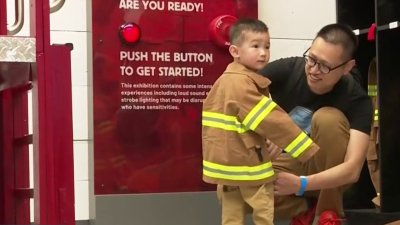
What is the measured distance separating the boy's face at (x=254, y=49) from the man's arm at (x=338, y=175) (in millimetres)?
369

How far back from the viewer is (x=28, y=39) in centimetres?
140

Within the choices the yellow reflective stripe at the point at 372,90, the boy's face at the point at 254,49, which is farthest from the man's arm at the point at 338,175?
the yellow reflective stripe at the point at 372,90

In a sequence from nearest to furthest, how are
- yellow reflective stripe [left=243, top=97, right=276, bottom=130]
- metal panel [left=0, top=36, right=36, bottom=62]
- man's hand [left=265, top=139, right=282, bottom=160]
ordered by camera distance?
metal panel [left=0, top=36, right=36, bottom=62] < yellow reflective stripe [left=243, top=97, right=276, bottom=130] < man's hand [left=265, top=139, right=282, bottom=160]

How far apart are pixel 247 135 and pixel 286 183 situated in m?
0.21

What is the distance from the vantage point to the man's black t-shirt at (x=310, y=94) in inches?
98.5

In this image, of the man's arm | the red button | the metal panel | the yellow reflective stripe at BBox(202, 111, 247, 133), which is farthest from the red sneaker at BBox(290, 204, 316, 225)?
the metal panel

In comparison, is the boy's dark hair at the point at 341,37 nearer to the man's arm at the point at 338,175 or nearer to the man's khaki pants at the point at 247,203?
the man's arm at the point at 338,175

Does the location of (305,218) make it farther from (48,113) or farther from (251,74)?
(48,113)

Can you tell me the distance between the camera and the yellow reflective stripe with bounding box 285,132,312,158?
2.28m

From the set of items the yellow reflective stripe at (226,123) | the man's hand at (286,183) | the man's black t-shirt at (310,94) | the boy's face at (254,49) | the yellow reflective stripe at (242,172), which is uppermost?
the boy's face at (254,49)

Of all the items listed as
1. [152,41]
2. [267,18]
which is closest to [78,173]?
[152,41]

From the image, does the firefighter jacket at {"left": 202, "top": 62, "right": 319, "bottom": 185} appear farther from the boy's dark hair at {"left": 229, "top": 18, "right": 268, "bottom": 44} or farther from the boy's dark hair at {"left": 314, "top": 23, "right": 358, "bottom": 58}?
the boy's dark hair at {"left": 314, "top": 23, "right": 358, "bottom": 58}

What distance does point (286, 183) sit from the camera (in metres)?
2.35

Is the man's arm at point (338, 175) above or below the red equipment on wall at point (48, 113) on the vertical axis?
below
